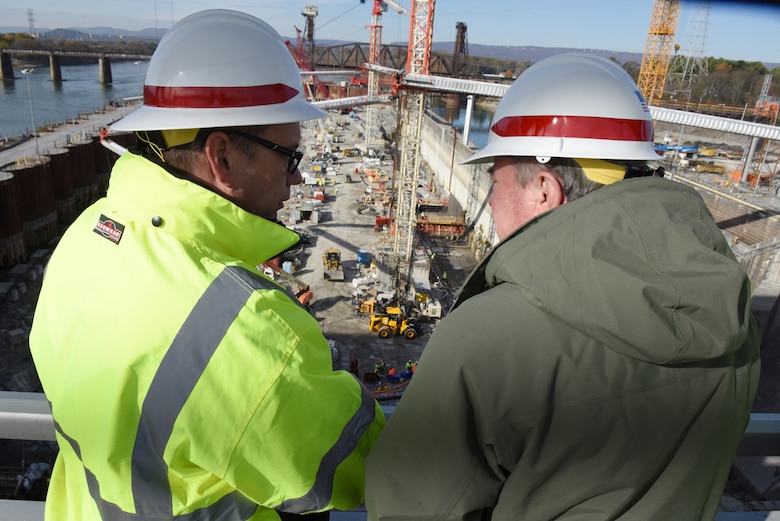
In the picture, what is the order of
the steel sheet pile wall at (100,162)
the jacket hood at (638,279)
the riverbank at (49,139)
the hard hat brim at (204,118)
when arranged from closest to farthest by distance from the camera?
1. the jacket hood at (638,279)
2. the hard hat brim at (204,118)
3. the riverbank at (49,139)
4. the steel sheet pile wall at (100,162)

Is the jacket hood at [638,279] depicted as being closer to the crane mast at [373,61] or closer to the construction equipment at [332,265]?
the construction equipment at [332,265]

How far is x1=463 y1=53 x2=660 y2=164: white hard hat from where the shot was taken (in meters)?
1.29

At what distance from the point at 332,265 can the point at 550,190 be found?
62.6ft

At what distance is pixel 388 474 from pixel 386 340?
15283 millimetres

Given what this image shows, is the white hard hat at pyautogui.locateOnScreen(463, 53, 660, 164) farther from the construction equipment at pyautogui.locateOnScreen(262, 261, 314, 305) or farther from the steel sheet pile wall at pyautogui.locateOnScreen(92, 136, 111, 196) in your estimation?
the steel sheet pile wall at pyautogui.locateOnScreen(92, 136, 111, 196)

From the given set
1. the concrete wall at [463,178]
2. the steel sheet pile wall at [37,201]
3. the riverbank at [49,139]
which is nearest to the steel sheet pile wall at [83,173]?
the riverbank at [49,139]

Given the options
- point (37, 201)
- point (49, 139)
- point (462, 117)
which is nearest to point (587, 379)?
point (37, 201)

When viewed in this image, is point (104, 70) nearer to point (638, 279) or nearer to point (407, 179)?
point (407, 179)

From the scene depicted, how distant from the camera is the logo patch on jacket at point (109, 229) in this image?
984 millimetres

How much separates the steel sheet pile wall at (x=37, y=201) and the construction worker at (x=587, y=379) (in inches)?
941

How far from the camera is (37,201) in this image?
20969 millimetres

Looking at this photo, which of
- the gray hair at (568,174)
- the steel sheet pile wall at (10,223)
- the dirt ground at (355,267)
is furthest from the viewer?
the steel sheet pile wall at (10,223)

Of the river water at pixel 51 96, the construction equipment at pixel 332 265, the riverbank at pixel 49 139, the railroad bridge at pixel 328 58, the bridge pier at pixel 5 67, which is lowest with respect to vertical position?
the construction equipment at pixel 332 265

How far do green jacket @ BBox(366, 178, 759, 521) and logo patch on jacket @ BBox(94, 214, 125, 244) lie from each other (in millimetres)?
642
